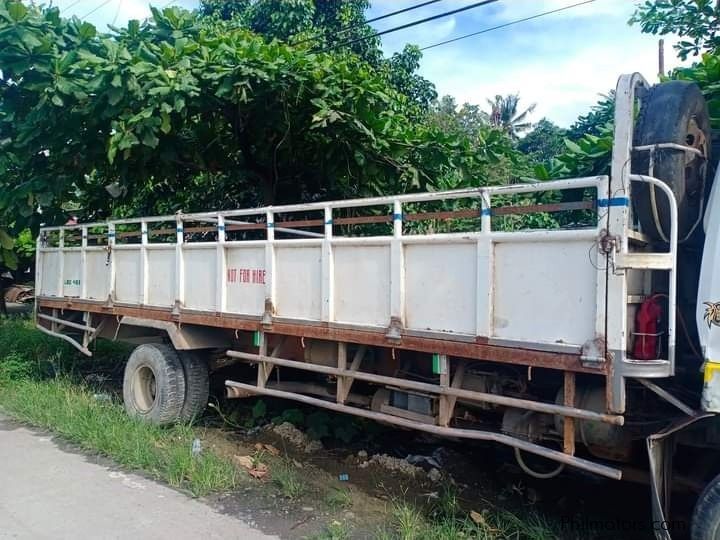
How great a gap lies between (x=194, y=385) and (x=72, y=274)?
2.80 m

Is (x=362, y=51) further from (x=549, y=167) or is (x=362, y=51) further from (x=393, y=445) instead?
(x=393, y=445)

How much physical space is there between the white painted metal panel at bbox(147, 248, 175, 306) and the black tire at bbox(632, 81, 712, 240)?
14.5 feet

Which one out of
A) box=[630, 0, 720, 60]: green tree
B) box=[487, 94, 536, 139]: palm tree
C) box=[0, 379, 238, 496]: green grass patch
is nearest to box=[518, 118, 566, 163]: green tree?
box=[487, 94, 536, 139]: palm tree

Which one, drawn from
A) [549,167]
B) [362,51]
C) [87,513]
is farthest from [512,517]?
[362,51]

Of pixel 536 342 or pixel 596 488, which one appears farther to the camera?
pixel 596 488

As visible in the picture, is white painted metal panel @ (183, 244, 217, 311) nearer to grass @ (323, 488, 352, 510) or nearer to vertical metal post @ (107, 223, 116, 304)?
vertical metal post @ (107, 223, 116, 304)

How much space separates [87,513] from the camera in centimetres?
449

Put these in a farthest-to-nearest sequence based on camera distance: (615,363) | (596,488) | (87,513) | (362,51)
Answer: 1. (362,51)
2. (596,488)
3. (87,513)
4. (615,363)

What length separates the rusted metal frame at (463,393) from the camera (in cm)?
333

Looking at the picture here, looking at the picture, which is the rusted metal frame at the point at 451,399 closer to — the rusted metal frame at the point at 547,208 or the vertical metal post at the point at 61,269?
the rusted metal frame at the point at 547,208

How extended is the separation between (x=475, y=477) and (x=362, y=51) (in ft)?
33.7

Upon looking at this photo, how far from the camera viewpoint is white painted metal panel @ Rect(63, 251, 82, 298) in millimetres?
7906

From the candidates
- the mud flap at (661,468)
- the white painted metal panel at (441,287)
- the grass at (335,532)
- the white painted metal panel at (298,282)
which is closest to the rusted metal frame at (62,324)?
Answer: the white painted metal panel at (298,282)

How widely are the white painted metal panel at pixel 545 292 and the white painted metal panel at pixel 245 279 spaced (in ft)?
7.48
